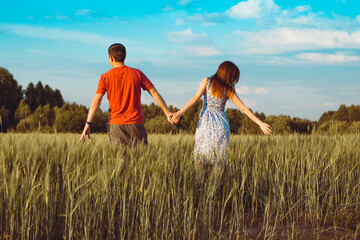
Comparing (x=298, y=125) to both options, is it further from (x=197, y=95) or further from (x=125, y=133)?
(x=125, y=133)

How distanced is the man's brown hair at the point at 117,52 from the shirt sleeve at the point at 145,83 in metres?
0.29

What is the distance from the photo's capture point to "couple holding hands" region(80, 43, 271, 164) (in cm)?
367

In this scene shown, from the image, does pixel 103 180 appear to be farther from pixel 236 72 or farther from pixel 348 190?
pixel 348 190

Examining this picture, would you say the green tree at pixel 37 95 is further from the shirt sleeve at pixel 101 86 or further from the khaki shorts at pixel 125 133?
the khaki shorts at pixel 125 133

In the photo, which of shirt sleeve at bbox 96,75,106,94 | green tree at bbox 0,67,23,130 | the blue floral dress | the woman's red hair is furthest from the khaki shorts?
green tree at bbox 0,67,23,130

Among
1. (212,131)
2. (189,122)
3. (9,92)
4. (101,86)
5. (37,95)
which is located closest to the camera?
(212,131)

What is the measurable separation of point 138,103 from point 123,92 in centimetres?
21

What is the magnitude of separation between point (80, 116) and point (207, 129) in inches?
381

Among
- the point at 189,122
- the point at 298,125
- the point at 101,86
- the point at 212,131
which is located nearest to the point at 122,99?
the point at 101,86

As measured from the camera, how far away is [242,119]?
38.2 feet

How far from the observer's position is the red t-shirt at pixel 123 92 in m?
3.72

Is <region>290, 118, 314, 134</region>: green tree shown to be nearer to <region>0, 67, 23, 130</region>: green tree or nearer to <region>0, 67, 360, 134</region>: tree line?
<region>0, 67, 360, 134</region>: tree line

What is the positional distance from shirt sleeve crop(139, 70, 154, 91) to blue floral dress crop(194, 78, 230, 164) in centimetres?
67

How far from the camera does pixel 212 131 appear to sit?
12.0ft
